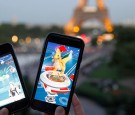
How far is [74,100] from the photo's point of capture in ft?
2.58

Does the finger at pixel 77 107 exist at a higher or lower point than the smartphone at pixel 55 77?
lower

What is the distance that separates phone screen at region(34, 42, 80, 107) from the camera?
2.58 ft

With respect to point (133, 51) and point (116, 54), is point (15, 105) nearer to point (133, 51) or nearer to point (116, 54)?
point (133, 51)

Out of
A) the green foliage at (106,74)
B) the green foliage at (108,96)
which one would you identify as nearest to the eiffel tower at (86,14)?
the green foliage at (106,74)

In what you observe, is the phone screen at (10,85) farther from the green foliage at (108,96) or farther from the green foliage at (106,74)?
the green foliage at (106,74)

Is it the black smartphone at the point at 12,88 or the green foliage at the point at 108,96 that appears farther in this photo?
the green foliage at the point at 108,96

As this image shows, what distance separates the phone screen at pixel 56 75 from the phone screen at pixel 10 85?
3 centimetres

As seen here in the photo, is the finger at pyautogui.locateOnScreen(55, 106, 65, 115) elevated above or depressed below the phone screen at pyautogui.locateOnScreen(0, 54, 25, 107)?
below

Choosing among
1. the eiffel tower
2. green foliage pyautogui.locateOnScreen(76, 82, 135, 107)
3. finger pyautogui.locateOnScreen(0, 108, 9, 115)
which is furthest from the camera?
the eiffel tower

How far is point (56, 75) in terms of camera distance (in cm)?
79

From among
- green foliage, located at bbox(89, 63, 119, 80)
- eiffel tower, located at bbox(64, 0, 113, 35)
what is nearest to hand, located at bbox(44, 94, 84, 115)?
green foliage, located at bbox(89, 63, 119, 80)

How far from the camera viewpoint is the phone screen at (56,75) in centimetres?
79

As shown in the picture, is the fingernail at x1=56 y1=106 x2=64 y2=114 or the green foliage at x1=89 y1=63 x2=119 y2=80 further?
the green foliage at x1=89 y1=63 x2=119 y2=80

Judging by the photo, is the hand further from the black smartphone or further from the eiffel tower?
the eiffel tower
